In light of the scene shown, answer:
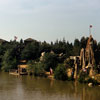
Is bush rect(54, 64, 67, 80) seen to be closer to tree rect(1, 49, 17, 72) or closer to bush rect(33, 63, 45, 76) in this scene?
bush rect(33, 63, 45, 76)

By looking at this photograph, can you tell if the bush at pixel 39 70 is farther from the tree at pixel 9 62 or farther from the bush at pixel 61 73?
the tree at pixel 9 62

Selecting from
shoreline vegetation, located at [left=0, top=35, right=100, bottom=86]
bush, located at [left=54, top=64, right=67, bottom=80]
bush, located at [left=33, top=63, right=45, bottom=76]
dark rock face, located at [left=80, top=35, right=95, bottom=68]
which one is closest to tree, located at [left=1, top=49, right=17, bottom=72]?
shoreline vegetation, located at [left=0, top=35, right=100, bottom=86]

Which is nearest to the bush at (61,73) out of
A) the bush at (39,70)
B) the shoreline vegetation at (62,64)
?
the shoreline vegetation at (62,64)

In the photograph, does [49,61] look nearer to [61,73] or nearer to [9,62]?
[61,73]

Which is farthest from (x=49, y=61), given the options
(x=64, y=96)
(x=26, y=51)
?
(x=64, y=96)

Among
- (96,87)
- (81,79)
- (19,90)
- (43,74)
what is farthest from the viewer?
(43,74)

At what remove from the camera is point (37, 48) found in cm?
5022

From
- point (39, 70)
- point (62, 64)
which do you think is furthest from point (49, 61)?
point (62, 64)

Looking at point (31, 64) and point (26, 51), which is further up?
point (26, 51)

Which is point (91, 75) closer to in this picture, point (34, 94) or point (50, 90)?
point (50, 90)

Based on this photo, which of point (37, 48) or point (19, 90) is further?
point (37, 48)

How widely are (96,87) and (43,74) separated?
1219 cm

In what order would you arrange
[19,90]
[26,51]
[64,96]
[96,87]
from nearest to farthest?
[64,96] → [19,90] → [96,87] → [26,51]

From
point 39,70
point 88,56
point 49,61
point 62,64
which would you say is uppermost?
point 88,56
